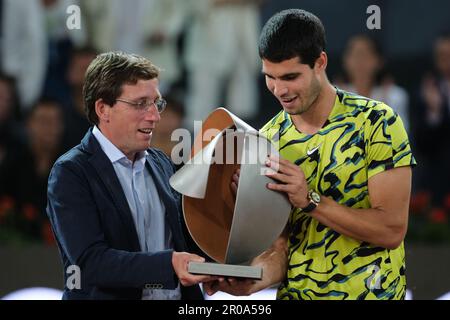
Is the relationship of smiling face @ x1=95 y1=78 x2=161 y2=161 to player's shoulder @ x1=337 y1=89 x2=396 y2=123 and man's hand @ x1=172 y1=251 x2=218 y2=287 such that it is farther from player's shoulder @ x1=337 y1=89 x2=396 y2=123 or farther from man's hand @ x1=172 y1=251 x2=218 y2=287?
player's shoulder @ x1=337 y1=89 x2=396 y2=123

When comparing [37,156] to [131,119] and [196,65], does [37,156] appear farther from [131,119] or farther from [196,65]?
[131,119]

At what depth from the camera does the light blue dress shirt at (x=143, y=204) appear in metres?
2.31

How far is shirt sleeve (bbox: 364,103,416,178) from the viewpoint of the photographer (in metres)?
2.16

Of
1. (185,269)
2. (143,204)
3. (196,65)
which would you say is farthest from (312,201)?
(196,65)

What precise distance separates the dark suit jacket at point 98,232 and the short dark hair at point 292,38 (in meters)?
0.53

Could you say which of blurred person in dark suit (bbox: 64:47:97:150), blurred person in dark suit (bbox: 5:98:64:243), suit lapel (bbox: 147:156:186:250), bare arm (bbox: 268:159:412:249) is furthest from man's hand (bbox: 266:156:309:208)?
blurred person in dark suit (bbox: 64:47:97:150)

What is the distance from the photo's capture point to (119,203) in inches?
88.7

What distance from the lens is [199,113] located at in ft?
17.2

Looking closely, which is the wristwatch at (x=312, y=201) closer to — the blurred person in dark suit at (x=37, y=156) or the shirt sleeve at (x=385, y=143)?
the shirt sleeve at (x=385, y=143)

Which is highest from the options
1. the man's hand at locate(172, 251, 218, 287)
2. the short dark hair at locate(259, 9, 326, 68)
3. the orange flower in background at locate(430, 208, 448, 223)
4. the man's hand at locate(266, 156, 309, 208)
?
the short dark hair at locate(259, 9, 326, 68)

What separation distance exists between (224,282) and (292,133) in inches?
17.0

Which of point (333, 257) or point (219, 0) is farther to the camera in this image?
point (219, 0)
